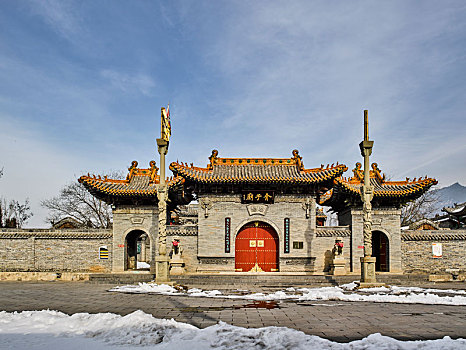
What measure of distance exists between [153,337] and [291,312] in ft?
11.7

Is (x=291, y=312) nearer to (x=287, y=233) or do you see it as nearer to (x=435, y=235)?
(x=287, y=233)

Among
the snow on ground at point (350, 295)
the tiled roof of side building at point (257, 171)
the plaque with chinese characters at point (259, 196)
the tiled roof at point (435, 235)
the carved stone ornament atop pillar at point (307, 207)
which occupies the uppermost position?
the tiled roof of side building at point (257, 171)

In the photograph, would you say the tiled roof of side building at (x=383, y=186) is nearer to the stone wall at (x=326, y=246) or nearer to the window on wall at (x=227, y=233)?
the stone wall at (x=326, y=246)

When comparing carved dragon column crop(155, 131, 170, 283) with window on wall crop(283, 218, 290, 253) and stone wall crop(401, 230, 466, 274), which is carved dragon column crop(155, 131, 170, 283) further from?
stone wall crop(401, 230, 466, 274)

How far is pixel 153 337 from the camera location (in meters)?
5.64

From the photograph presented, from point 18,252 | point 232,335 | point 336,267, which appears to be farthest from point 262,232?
point 232,335

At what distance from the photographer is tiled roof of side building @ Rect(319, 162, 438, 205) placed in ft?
58.5

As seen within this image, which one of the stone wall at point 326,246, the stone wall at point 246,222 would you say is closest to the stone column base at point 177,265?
the stone wall at point 246,222

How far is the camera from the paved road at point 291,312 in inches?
256

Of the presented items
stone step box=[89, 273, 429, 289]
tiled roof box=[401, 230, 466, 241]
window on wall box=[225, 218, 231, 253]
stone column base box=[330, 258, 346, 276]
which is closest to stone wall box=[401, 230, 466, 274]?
tiled roof box=[401, 230, 466, 241]

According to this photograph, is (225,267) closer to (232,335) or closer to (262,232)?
(262,232)

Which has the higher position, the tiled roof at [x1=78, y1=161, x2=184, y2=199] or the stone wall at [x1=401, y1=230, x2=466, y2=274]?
the tiled roof at [x1=78, y1=161, x2=184, y2=199]

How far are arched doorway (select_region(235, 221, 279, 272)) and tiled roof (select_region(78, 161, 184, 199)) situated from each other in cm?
389

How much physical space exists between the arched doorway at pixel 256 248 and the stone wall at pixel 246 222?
0.34 meters
